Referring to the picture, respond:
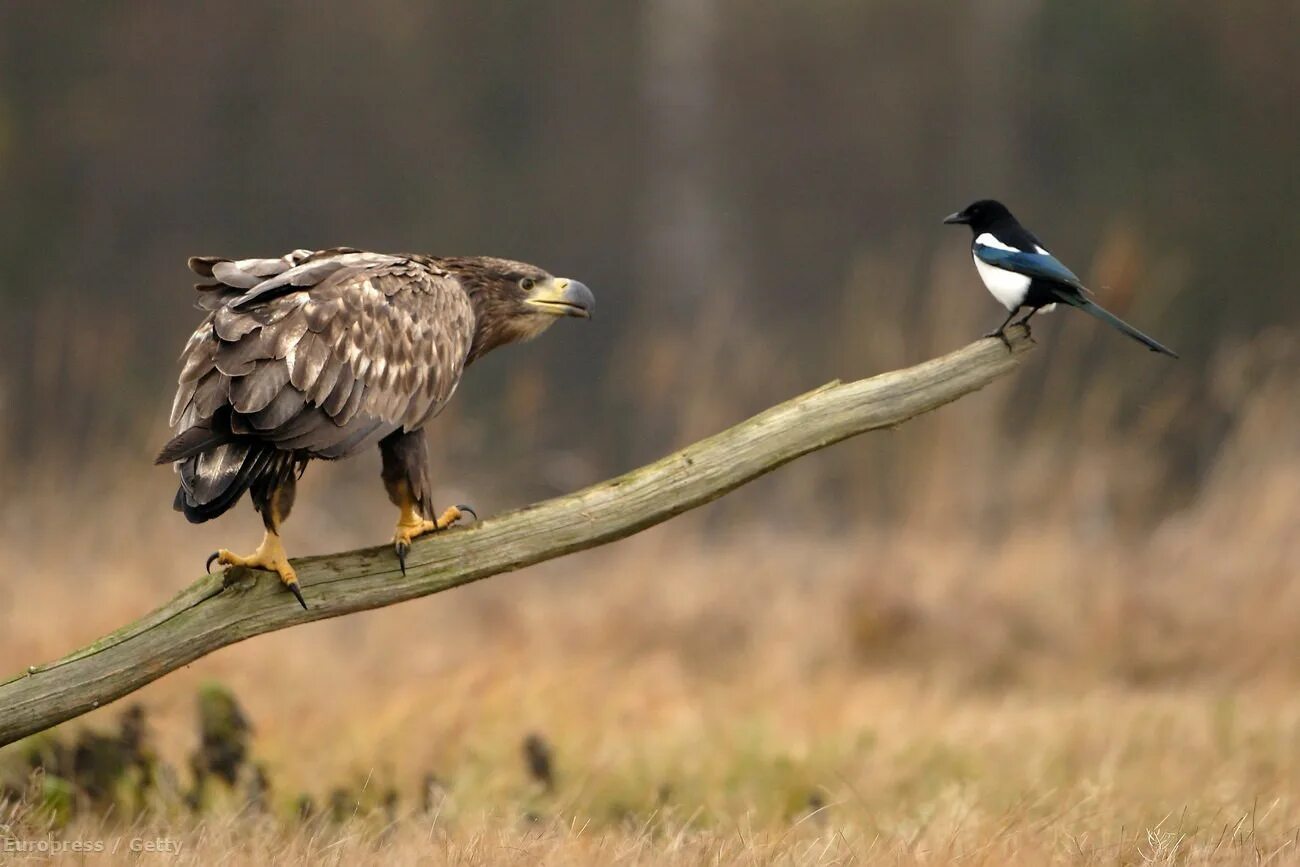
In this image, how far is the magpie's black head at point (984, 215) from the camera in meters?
3.76

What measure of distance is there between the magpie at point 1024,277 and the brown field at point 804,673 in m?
1.10

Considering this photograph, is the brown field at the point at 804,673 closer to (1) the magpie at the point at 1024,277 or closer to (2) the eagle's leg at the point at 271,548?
(2) the eagle's leg at the point at 271,548

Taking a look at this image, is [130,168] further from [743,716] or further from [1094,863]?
[1094,863]

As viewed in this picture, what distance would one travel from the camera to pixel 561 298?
12.3 ft

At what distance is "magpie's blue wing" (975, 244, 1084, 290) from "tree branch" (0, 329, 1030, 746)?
0.21 meters

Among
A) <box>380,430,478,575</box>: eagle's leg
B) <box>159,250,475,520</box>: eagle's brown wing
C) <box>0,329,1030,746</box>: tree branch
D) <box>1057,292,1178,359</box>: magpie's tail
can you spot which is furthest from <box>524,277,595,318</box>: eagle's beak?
<box>1057,292,1178,359</box>: magpie's tail

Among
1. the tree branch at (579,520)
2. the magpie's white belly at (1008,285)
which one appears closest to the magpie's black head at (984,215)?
the magpie's white belly at (1008,285)

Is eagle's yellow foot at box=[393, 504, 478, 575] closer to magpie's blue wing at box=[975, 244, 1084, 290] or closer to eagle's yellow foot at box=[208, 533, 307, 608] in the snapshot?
eagle's yellow foot at box=[208, 533, 307, 608]

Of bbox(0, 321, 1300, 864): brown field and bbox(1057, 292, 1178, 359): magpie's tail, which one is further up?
bbox(1057, 292, 1178, 359): magpie's tail

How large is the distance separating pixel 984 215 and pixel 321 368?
1614 millimetres

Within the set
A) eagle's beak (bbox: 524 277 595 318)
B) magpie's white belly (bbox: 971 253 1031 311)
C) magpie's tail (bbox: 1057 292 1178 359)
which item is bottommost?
magpie's tail (bbox: 1057 292 1178 359)

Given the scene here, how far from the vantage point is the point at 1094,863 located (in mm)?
3229

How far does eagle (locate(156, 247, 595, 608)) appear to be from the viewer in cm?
299

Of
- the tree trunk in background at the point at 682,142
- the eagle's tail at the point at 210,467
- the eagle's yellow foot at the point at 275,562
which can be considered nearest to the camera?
the eagle's tail at the point at 210,467
